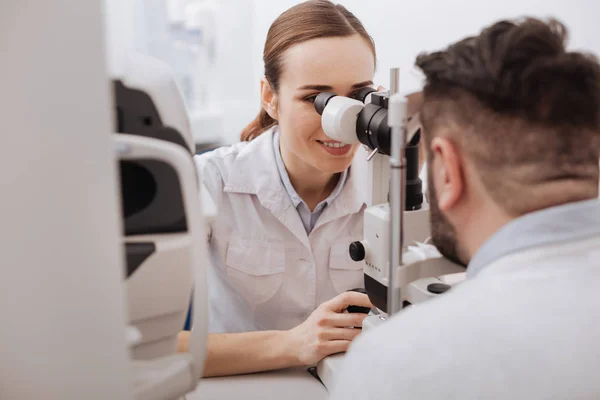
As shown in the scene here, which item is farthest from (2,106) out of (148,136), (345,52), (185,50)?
(185,50)

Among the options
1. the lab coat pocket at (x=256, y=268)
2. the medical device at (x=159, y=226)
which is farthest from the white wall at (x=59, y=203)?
the lab coat pocket at (x=256, y=268)

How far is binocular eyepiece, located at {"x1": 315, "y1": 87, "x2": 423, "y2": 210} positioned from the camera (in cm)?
95

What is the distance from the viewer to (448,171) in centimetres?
80

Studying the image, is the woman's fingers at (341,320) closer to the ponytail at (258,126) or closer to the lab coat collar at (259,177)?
the lab coat collar at (259,177)

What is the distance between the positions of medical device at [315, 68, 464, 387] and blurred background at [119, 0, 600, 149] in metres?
1.01

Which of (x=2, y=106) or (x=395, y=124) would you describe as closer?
(x=2, y=106)

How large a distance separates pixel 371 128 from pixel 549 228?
0.40 metres

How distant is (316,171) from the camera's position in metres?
1.59

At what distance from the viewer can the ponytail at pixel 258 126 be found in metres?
1.83

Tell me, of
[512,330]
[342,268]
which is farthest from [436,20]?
[512,330]

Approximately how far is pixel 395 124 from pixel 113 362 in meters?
0.49

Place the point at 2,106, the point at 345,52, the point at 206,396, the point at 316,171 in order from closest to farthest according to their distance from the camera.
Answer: the point at 2,106 → the point at 206,396 → the point at 345,52 → the point at 316,171

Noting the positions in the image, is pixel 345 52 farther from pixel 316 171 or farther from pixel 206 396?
pixel 206 396

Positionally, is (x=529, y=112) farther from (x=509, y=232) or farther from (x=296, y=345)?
(x=296, y=345)
